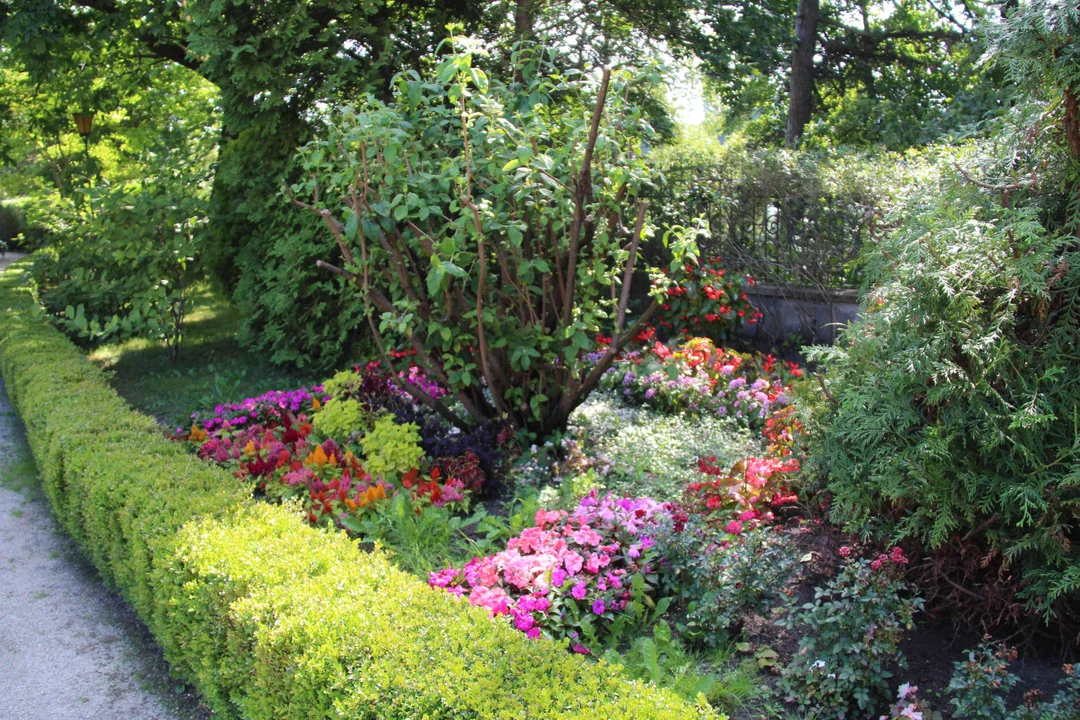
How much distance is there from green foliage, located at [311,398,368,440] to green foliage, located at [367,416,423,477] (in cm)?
26

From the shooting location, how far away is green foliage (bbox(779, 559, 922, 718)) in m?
2.56

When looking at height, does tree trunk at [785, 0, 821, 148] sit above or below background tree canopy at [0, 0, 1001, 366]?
above

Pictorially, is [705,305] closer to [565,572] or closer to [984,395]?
[565,572]

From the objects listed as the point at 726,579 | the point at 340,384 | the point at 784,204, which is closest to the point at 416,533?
the point at 726,579

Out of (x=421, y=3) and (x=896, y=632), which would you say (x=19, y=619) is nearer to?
(x=896, y=632)

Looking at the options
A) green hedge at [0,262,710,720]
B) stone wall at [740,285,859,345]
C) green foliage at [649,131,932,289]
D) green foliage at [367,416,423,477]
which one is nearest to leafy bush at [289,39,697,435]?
green foliage at [367,416,423,477]

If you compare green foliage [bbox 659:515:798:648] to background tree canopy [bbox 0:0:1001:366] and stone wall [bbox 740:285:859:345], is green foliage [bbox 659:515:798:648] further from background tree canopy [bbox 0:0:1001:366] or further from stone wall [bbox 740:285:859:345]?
stone wall [bbox 740:285:859:345]

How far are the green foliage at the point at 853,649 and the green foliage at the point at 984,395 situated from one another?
10.4 inches

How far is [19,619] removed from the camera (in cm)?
379

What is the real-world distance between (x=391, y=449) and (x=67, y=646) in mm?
1788

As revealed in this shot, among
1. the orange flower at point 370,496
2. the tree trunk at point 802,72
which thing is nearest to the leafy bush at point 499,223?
the orange flower at point 370,496

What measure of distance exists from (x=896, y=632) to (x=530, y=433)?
2.60m

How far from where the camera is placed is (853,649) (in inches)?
102

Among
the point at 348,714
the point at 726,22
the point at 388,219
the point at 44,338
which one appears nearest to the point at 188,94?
the point at 44,338
